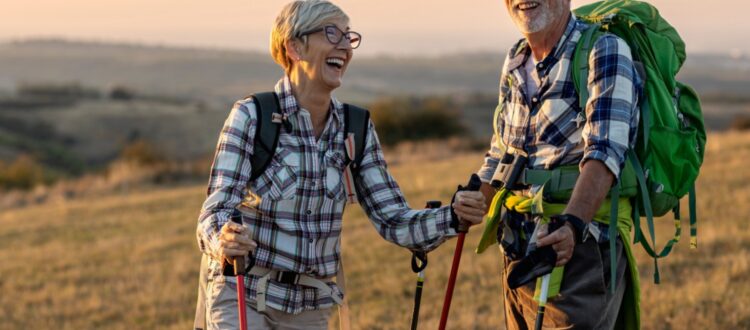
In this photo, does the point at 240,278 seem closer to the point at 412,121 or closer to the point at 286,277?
the point at 286,277

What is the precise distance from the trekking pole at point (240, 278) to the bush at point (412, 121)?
4502 cm

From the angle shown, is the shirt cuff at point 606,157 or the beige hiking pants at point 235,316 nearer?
the shirt cuff at point 606,157

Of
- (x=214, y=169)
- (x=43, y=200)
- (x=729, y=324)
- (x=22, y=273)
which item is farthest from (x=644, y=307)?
(x=43, y=200)

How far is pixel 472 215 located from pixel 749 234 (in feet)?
27.8

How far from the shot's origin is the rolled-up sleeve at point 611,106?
14.1ft

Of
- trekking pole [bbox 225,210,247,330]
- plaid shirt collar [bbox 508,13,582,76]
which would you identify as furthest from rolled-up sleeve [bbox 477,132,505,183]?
trekking pole [bbox 225,210,247,330]

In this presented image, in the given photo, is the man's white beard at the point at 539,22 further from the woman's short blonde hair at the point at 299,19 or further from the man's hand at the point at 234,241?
the man's hand at the point at 234,241

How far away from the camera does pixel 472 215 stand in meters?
4.85

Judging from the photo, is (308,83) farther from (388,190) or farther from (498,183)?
(498,183)

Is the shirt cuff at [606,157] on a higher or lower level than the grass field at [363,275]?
higher

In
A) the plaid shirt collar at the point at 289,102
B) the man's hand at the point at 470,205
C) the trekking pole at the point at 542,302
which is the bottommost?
the trekking pole at the point at 542,302

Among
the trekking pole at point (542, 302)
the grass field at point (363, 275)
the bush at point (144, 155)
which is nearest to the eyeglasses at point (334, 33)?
the trekking pole at point (542, 302)

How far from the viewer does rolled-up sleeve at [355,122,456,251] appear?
500 centimetres

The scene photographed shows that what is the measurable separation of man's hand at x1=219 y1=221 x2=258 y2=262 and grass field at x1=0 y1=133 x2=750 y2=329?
460 cm
